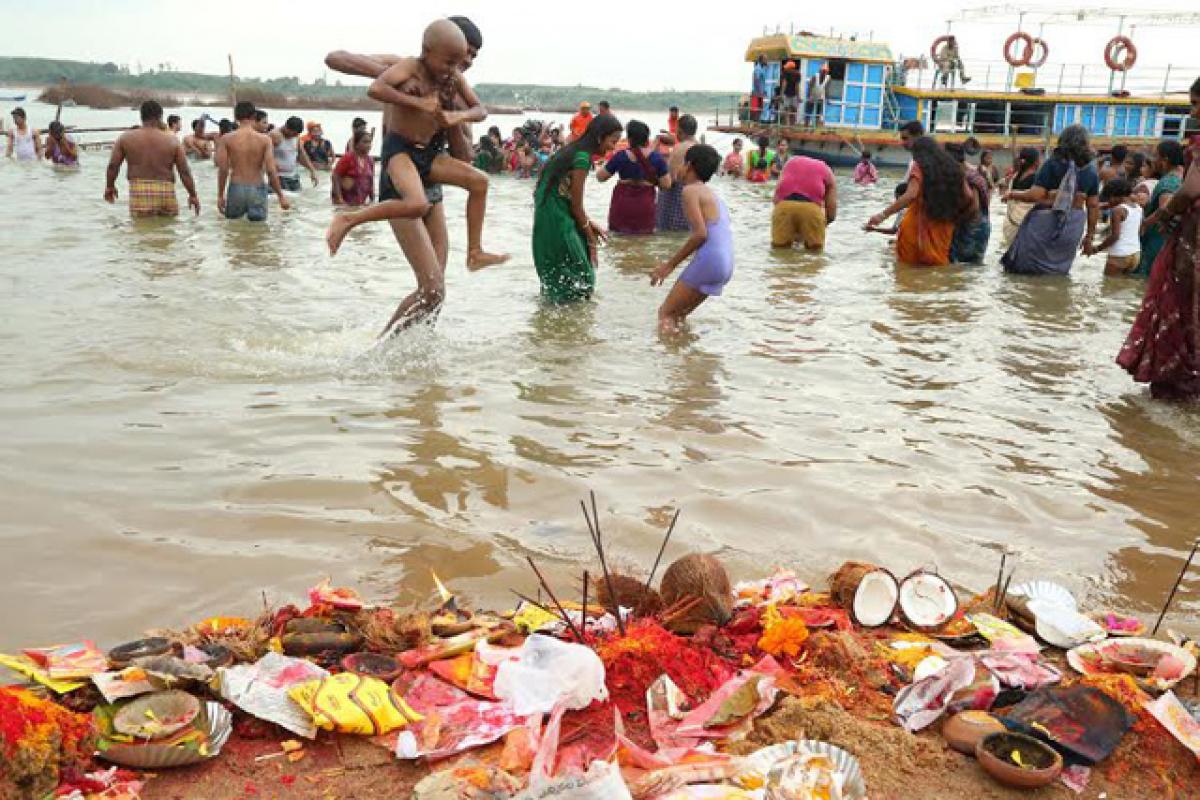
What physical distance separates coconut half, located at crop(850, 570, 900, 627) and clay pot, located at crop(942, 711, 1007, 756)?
2.03 ft

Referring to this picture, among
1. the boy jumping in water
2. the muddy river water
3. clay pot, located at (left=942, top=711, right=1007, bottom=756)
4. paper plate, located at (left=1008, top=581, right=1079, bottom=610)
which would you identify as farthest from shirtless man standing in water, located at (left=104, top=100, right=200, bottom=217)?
clay pot, located at (left=942, top=711, right=1007, bottom=756)

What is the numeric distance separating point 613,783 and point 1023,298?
8.65 metres

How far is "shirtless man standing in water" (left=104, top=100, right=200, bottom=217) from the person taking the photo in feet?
38.4

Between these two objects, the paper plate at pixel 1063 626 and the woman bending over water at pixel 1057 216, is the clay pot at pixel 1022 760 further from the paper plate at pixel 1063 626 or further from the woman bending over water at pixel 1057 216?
the woman bending over water at pixel 1057 216

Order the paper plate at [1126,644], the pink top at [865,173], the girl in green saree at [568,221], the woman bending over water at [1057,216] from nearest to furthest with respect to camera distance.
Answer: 1. the paper plate at [1126,644]
2. the girl in green saree at [568,221]
3. the woman bending over water at [1057,216]
4. the pink top at [865,173]

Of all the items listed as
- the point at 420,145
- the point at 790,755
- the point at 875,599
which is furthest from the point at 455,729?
the point at 420,145

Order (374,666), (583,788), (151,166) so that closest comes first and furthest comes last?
1. (583,788)
2. (374,666)
3. (151,166)

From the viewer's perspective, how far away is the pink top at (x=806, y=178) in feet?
38.2

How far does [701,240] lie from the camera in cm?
680

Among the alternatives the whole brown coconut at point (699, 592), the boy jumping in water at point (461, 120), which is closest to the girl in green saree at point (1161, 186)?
the boy jumping in water at point (461, 120)

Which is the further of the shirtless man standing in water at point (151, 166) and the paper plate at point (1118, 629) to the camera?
the shirtless man standing in water at point (151, 166)

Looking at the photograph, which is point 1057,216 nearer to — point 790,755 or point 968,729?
point 968,729

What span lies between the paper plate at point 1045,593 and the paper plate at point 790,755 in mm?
1194

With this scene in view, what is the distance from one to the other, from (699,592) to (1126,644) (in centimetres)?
124
